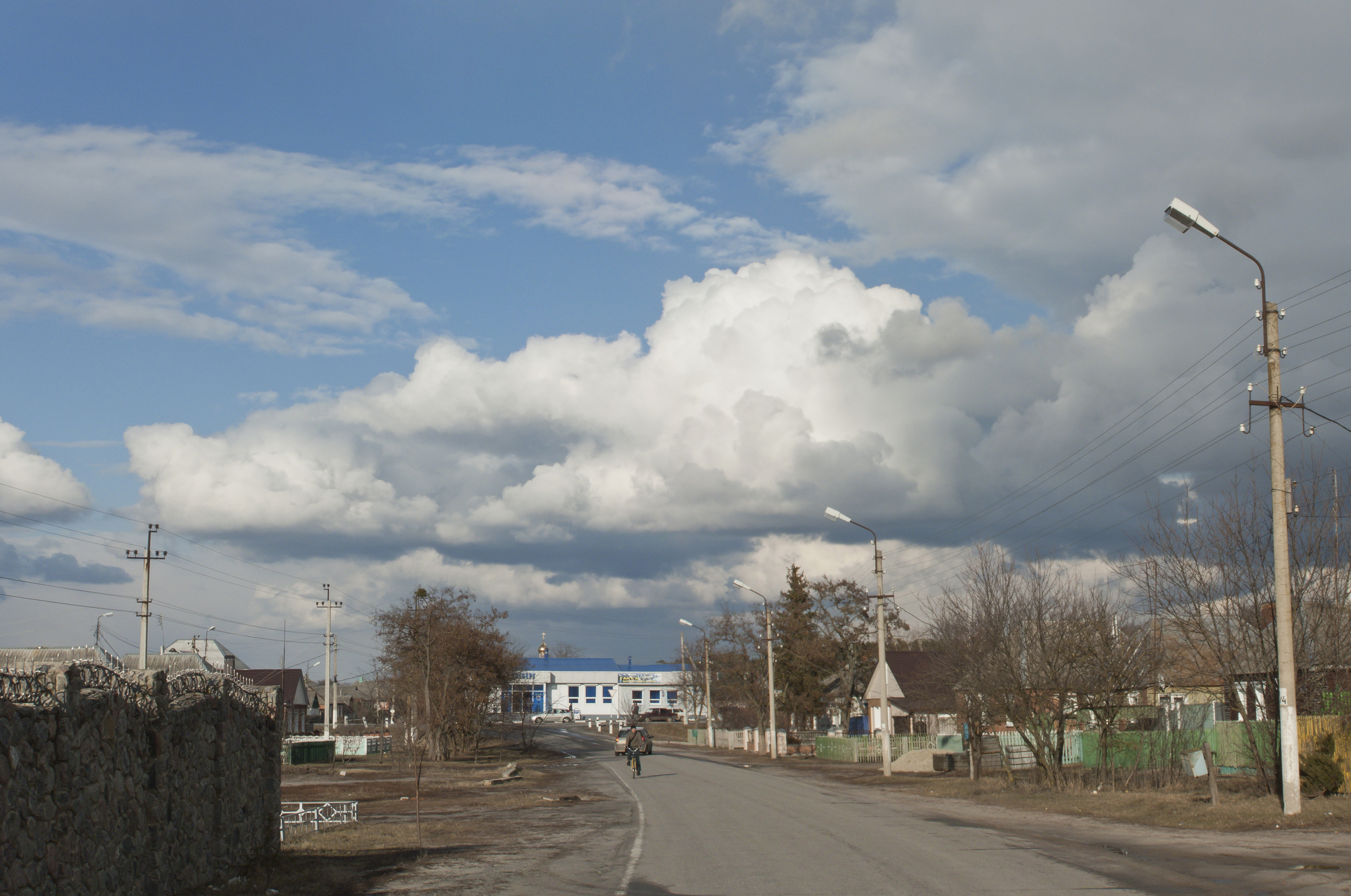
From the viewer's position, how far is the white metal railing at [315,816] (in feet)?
65.1

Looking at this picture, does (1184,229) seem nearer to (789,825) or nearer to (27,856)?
(789,825)

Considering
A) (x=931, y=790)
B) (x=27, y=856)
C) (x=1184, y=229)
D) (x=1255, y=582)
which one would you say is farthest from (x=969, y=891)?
(x=931, y=790)

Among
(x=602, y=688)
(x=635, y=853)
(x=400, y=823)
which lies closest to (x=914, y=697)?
(x=400, y=823)

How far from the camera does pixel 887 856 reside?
14297 millimetres

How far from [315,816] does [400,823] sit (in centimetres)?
176

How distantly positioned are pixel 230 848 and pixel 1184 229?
16277mm

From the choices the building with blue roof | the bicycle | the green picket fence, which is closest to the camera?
the bicycle

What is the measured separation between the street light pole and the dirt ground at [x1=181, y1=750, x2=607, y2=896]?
1207 centimetres

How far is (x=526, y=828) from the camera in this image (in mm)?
20375

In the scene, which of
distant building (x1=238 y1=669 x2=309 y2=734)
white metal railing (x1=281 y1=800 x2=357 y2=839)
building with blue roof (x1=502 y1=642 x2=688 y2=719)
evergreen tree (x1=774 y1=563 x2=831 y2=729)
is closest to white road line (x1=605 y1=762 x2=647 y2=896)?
white metal railing (x1=281 y1=800 x2=357 y2=839)

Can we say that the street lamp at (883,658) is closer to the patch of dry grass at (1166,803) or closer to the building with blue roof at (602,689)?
the patch of dry grass at (1166,803)

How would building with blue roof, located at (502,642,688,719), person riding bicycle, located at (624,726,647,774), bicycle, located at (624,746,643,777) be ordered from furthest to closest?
building with blue roof, located at (502,642,688,719), person riding bicycle, located at (624,726,647,774), bicycle, located at (624,746,643,777)

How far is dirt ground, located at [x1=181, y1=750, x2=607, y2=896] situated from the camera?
43.5 ft

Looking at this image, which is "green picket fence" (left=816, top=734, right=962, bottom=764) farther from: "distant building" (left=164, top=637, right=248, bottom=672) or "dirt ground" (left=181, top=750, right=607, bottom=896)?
"distant building" (left=164, top=637, right=248, bottom=672)
